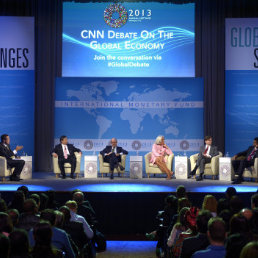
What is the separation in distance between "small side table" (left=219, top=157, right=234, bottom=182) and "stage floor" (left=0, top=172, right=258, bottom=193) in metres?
0.27

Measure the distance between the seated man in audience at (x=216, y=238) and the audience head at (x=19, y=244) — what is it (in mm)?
916

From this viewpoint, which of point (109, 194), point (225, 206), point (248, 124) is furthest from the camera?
point (248, 124)

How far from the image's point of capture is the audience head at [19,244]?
91.7 inches

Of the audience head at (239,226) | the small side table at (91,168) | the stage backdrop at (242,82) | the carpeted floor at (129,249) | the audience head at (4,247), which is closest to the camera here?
the audience head at (4,247)

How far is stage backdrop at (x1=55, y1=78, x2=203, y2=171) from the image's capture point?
11195mm

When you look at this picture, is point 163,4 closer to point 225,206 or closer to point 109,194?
point 109,194

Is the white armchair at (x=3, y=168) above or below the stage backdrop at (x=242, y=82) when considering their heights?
below

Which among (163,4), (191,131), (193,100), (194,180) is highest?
(163,4)

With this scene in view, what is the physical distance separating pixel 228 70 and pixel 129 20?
2439mm

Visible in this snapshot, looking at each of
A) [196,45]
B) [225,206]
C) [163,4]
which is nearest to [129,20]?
[163,4]

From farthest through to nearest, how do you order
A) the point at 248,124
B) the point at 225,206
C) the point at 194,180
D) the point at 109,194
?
the point at 248,124 → the point at 194,180 → the point at 109,194 → the point at 225,206

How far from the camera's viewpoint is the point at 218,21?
11242 millimetres

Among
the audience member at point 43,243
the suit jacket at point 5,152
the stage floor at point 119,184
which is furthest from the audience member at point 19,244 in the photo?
the suit jacket at point 5,152

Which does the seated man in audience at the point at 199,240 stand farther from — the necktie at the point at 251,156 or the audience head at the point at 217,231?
the necktie at the point at 251,156
